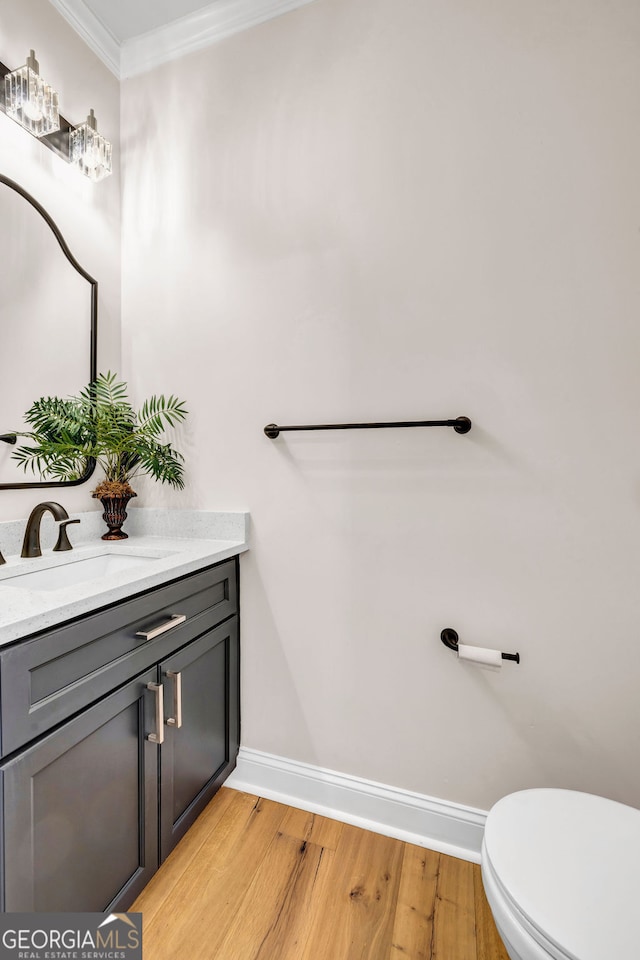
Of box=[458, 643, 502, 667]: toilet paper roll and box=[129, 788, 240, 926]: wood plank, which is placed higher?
box=[458, 643, 502, 667]: toilet paper roll

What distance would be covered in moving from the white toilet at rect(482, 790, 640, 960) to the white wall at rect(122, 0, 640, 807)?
0.96 feet

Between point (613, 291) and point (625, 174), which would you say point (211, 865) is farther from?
point (625, 174)

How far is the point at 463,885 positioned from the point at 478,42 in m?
2.30

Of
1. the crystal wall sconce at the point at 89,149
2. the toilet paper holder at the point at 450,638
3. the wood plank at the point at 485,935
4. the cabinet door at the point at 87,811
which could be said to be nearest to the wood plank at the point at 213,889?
the cabinet door at the point at 87,811

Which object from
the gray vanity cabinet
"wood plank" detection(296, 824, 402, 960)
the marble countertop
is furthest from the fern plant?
"wood plank" detection(296, 824, 402, 960)

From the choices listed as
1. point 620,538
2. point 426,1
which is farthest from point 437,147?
point 620,538

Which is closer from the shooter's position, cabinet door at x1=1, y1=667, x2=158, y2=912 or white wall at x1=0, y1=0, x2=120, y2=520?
cabinet door at x1=1, y1=667, x2=158, y2=912

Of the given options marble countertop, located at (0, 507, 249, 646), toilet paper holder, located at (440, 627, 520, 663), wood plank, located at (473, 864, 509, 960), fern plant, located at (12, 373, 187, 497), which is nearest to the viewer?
marble countertop, located at (0, 507, 249, 646)

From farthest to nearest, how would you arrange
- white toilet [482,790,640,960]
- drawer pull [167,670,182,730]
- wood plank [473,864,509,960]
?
1. drawer pull [167,670,182,730]
2. wood plank [473,864,509,960]
3. white toilet [482,790,640,960]

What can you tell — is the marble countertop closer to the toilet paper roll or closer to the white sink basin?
the white sink basin

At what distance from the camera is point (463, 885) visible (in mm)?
1146

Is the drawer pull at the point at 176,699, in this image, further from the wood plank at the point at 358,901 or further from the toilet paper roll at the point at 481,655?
the toilet paper roll at the point at 481,655

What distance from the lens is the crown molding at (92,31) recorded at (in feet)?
4.78

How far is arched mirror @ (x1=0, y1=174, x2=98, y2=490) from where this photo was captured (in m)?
1.28
